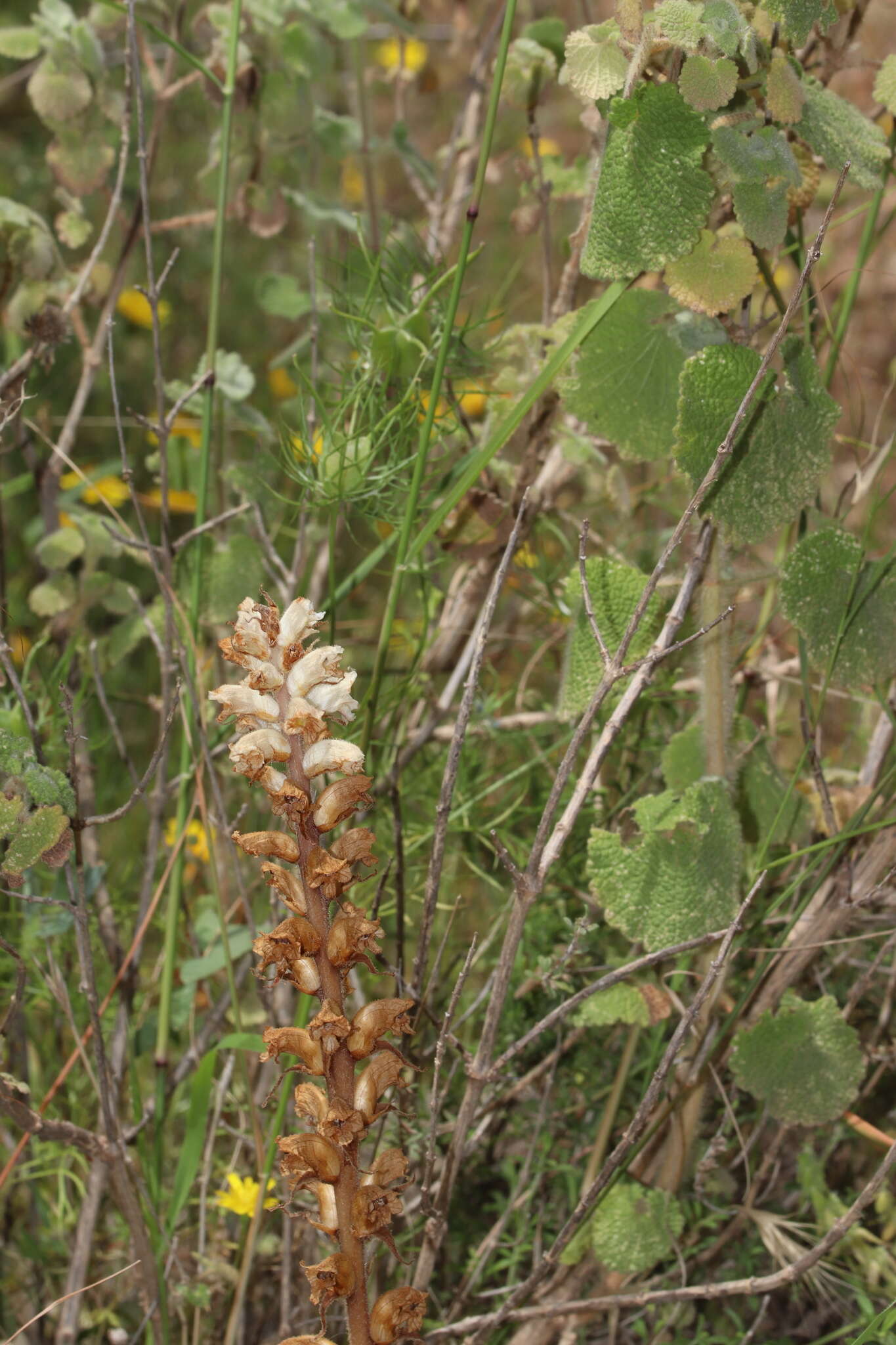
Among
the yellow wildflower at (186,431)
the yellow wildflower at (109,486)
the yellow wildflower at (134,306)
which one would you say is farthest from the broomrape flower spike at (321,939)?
the yellow wildflower at (134,306)

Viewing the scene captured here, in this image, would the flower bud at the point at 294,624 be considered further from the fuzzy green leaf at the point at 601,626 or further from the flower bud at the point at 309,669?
the fuzzy green leaf at the point at 601,626

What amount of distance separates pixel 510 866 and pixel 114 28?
971 millimetres

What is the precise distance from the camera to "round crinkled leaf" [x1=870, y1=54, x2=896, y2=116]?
66cm

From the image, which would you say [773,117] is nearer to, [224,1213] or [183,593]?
[183,593]

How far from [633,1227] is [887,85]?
→ 25.8 inches

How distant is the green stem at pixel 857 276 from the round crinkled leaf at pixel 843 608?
0.12m

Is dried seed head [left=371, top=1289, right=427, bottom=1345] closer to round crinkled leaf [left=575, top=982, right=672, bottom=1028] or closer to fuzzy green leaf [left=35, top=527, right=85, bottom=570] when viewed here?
round crinkled leaf [left=575, top=982, right=672, bottom=1028]

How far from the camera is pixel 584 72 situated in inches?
23.1

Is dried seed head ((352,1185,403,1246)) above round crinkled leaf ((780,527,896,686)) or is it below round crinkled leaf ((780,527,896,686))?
below

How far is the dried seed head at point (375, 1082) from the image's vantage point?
0.50 meters

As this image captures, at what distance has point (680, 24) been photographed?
1.79ft

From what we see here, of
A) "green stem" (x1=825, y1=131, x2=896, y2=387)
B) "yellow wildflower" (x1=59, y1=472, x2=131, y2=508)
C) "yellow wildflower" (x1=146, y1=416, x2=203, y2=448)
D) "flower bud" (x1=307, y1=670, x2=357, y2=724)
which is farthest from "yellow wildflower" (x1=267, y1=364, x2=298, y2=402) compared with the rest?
"flower bud" (x1=307, y1=670, x2=357, y2=724)

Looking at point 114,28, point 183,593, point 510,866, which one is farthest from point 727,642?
point 114,28

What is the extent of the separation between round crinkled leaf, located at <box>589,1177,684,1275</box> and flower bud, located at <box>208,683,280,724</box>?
407 mm
